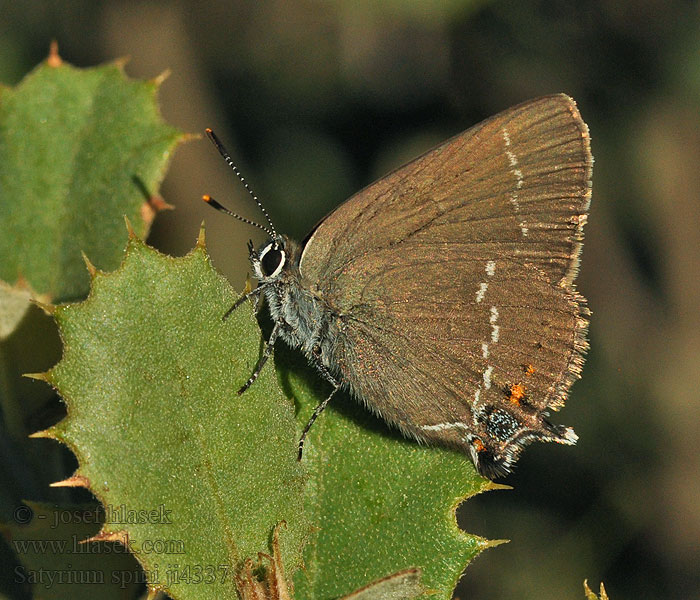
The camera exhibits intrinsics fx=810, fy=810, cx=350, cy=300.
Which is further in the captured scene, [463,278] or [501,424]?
[463,278]

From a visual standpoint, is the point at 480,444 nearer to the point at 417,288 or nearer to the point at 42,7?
the point at 417,288

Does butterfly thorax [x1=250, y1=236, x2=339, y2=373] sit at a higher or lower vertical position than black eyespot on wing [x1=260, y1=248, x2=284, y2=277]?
lower

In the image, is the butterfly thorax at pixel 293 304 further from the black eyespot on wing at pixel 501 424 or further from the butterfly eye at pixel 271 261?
the black eyespot on wing at pixel 501 424

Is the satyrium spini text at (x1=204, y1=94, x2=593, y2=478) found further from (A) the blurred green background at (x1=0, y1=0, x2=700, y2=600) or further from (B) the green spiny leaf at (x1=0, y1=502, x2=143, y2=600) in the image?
(A) the blurred green background at (x1=0, y1=0, x2=700, y2=600)

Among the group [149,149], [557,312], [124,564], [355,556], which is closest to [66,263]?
[149,149]

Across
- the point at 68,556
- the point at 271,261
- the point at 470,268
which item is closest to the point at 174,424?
the point at 68,556

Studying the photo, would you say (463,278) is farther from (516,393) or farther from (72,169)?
(72,169)

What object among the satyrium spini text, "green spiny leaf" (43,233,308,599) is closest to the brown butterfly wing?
the satyrium spini text
